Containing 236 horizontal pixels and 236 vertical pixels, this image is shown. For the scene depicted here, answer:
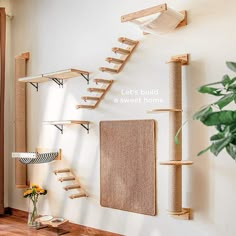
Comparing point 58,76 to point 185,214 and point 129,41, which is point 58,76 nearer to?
point 129,41

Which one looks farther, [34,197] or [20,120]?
[20,120]

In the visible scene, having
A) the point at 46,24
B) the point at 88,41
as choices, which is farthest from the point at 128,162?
the point at 46,24

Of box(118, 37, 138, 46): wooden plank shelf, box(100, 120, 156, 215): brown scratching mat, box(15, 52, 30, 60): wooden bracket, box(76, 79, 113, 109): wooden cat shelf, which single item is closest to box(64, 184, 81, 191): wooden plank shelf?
box(100, 120, 156, 215): brown scratching mat

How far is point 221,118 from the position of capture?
1744 millimetres

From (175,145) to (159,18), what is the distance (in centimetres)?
101

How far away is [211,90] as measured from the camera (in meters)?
1.86

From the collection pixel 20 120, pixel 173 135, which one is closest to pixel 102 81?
pixel 173 135

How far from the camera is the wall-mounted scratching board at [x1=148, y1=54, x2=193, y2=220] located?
9.08 feet

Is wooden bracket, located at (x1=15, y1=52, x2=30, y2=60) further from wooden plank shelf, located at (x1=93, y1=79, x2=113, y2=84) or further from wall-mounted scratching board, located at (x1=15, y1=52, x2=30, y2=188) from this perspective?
wooden plank shelf, located at (x1=93, y1=79, x2=113, y2=84)

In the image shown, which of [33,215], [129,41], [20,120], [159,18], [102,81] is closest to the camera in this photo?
[159,18]

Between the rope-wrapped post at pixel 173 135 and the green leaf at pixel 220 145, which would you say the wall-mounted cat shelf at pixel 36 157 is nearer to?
the rope-wrapped post at pixel 173 135

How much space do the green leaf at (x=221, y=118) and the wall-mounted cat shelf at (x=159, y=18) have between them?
1.19 metres

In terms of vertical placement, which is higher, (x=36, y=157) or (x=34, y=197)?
(x=36, y=157)

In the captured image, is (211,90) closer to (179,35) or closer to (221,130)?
(221,130)
